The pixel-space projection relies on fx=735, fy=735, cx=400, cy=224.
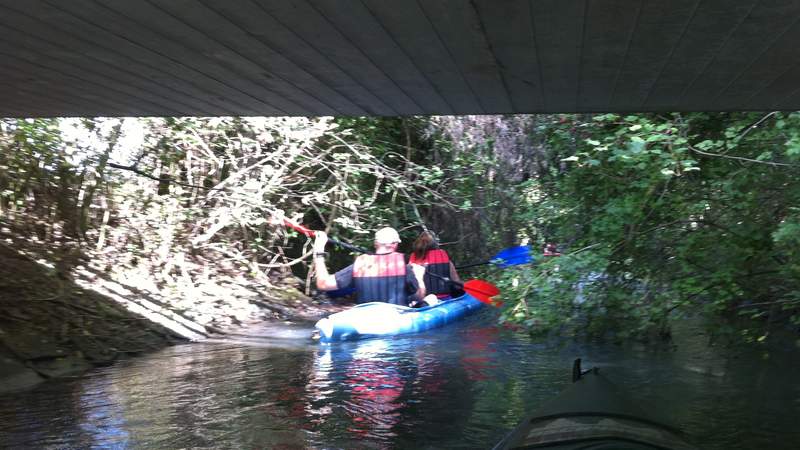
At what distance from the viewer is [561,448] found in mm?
2842

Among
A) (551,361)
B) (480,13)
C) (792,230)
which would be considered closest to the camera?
(480,13)

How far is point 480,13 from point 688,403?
186 inches

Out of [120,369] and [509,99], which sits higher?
[509,99]

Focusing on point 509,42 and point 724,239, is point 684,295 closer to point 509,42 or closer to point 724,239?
point 724,239

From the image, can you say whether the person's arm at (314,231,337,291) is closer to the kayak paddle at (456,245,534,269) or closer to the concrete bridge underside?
the kayak paddle at (456,245,534,269)

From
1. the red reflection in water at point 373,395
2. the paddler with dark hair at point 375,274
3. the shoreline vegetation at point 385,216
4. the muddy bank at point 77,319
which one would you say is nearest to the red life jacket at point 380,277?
the paddler with dark hair at point 375,274

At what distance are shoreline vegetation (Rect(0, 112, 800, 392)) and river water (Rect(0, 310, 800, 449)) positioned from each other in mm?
530

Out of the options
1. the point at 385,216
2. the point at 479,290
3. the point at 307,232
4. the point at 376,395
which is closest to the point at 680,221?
the point at 376,395

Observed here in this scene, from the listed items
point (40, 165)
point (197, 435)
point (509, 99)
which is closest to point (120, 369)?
point (197, 435)

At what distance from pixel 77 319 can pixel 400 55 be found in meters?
6.12

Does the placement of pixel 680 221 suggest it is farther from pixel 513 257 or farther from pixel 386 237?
pixel 386 237

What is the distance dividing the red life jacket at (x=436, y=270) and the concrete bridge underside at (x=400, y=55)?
8.11m

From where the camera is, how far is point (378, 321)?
10.4 meters

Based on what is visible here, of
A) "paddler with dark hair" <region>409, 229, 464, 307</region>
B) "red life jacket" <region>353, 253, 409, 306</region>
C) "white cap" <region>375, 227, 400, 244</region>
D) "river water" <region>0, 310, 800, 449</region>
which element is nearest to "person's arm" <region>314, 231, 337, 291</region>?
"red life jacket" <region>353, 253, 409, 306</region>
